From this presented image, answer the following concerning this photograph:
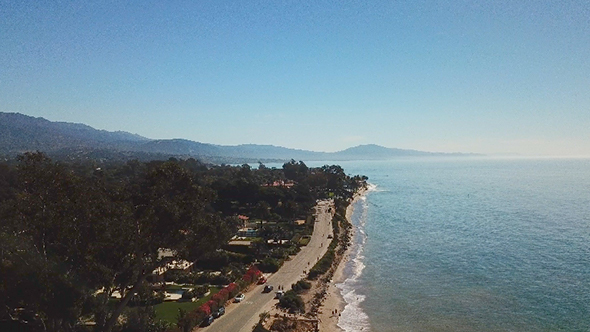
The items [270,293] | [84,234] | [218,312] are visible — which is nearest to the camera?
[84,234]

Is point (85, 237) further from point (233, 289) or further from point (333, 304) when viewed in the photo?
point (333, 304)

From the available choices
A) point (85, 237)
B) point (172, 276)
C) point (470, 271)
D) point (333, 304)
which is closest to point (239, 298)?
point (172, 276)

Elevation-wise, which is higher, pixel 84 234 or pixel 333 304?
pixel 84 234

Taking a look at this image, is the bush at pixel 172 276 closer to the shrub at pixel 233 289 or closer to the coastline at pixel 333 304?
the shrub at pixel 233 289

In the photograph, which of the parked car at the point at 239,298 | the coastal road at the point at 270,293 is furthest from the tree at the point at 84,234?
the parked car at the point at 239,298

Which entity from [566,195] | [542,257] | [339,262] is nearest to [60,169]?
[339,262]

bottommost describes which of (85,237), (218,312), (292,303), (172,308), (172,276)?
(292,303)

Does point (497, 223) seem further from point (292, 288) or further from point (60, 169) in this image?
point (60, 169)
